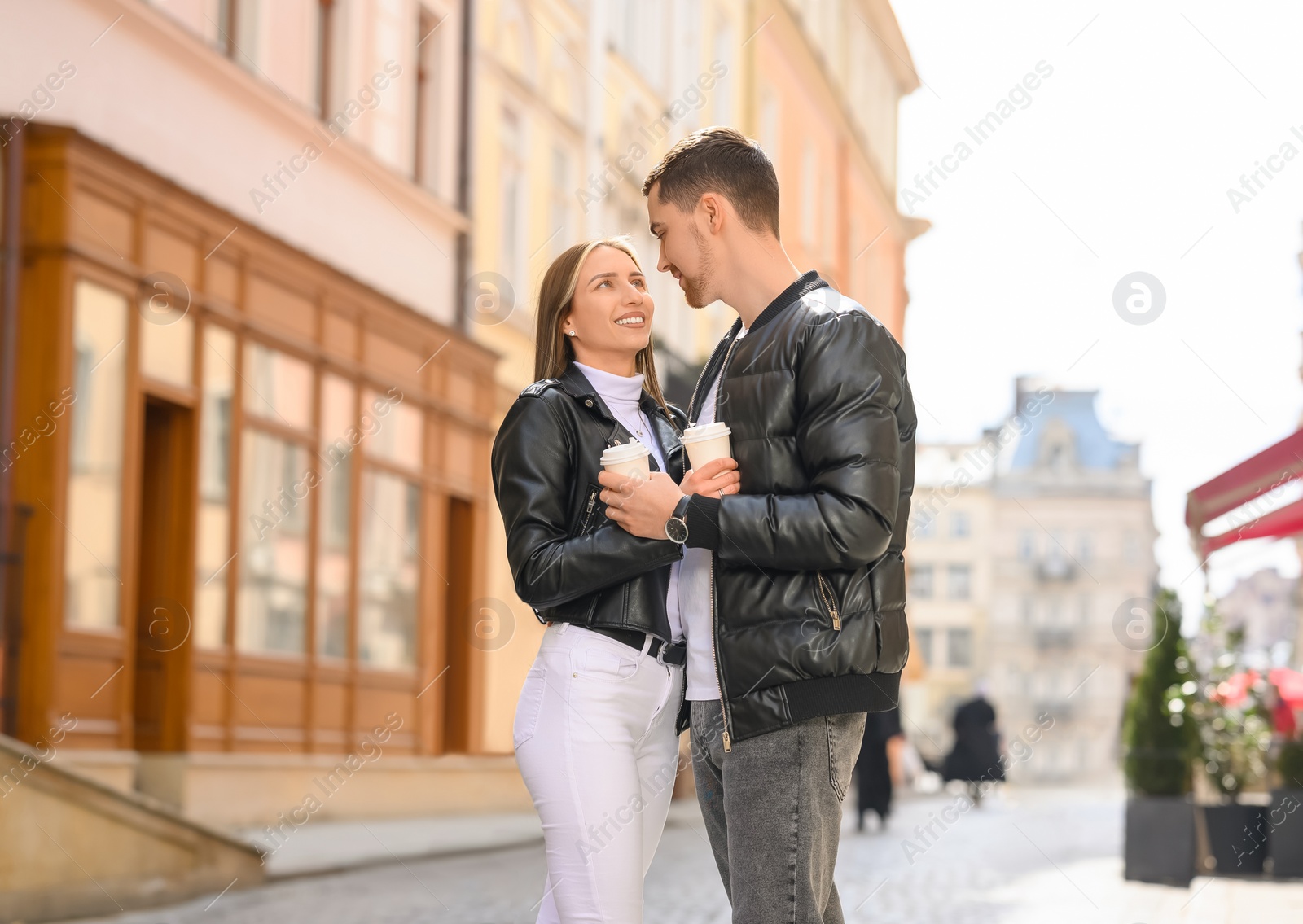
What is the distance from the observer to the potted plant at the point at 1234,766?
10477 millimetres

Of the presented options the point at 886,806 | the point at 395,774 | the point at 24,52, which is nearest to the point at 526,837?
the point at 395,774

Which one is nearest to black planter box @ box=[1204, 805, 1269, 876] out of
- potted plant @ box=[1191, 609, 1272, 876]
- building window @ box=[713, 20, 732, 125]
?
potted plant @ box=[1191, 609, 1272, 876]

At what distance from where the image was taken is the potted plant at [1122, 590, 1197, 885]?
1000 cm

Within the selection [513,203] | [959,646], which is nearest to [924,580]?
[959,646]

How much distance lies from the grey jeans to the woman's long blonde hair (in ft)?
2.91

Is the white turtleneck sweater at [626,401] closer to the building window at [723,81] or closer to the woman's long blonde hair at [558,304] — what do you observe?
the woman's long blonde hair at [558,304]

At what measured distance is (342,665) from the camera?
45.3 feet

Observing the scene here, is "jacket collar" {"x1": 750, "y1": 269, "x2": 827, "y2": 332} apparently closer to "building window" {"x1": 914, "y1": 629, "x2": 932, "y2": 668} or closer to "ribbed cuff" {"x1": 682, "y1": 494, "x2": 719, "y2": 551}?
"ribbed cuff" {"x1": 682, "y1": 494, "x2": 719, "y2": 551}

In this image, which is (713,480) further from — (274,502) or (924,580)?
(924,580)

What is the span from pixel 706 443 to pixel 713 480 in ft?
0.22

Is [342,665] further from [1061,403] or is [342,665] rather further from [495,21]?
[1061,403]

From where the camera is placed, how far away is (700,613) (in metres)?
2.99

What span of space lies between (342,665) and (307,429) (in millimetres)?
2028

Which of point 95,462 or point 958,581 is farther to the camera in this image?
point 958,581
